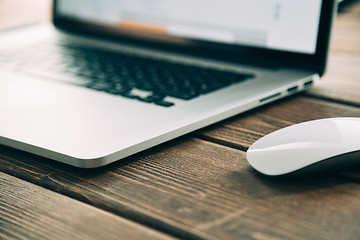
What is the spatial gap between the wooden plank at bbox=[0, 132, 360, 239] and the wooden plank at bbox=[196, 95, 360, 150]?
3cm

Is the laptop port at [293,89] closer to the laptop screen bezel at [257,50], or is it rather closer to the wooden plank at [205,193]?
the laptop screen bezel at [257,50]

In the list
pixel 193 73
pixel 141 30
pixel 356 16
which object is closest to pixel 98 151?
pixel 193 73

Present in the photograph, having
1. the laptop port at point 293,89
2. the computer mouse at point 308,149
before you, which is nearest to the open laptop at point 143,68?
the laptop port at point 293,89

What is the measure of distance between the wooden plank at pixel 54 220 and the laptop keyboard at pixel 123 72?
18 cm

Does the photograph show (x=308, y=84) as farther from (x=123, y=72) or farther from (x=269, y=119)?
(x=123, y=72)

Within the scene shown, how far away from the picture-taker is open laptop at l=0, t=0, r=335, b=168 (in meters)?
0.45

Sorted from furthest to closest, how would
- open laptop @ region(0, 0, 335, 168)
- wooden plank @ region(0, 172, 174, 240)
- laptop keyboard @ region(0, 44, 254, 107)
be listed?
laptop keyboard @ region(0, 44, 254, 107)
open laptop @ region(0, 0, 335, 168)
wooden plank @ region(0, 172, 174, 240)

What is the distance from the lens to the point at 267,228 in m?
0.33

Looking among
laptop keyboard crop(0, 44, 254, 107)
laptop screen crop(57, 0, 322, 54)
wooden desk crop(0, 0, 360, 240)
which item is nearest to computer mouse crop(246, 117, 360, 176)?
wooden desk crop(0, 0, 360, 240)

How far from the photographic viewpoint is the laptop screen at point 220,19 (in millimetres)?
636

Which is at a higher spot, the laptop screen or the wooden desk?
the laptop screen

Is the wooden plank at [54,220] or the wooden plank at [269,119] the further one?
the wooden plank at [269,119]

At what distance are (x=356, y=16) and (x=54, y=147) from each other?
1.06 metres

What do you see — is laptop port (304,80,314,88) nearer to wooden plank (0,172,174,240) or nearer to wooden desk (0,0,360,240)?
wooden desk (0,0,360,240)
